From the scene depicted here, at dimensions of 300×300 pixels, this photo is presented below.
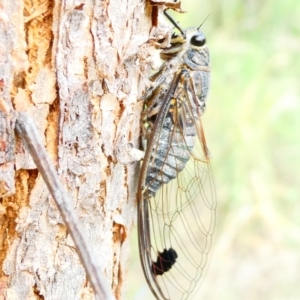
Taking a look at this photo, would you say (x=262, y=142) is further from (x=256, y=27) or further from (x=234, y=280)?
(x=234, y=280)

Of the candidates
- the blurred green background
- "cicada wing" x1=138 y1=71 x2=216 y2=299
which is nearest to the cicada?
"cicada wing" x1=138 y1=71 x2=216 y2=299

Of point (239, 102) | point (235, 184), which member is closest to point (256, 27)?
point (239, 102)

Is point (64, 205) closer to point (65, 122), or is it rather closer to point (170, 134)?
point (65, 122)

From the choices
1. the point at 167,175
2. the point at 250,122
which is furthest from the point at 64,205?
the point at 250,122

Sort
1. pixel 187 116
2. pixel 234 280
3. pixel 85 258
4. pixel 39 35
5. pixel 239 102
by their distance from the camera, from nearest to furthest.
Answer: pixel 85 258 → pixel 39 35 → pixel 187 116 → pixel 239 102 → pixel 234 280

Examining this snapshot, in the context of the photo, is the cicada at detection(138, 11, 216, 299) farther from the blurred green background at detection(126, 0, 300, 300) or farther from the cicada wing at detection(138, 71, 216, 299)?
the blurred green background at detection(126, 0, 300, 300)

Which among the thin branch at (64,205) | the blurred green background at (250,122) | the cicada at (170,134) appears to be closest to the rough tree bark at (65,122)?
the thin branch at (64,205)
